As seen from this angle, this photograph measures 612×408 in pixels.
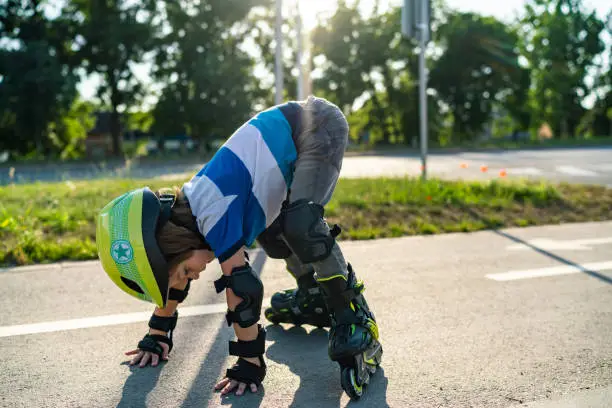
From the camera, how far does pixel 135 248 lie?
2104 millimetres

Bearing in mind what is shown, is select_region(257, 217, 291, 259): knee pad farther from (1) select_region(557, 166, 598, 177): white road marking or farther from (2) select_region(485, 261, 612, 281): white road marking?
(1) select_region(557, 166, 598, 177): white road marking

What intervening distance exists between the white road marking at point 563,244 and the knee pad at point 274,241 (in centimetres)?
272

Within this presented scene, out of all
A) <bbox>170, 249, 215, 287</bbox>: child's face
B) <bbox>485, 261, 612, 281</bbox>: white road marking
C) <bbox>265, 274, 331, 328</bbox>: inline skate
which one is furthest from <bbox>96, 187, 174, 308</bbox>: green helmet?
<bbox>485, 261, 612, 281</bbox>: white road marking

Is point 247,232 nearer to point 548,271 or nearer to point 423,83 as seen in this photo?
point 548,271

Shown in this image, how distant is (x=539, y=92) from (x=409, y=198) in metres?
37.6

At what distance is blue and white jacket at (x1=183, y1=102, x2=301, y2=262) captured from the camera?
2227 millimetres

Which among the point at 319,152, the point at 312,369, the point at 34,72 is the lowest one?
the point at 312,369

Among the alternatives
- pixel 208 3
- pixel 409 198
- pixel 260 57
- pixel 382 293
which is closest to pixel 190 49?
pixel 208 3

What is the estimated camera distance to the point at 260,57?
99.6 feet

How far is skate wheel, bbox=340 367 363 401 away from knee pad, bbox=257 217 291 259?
0.74 meters

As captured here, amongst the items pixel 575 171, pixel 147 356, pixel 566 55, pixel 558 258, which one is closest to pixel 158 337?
pixel 147 356

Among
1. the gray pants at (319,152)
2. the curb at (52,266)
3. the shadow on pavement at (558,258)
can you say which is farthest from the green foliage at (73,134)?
the gray pants at (319,152)

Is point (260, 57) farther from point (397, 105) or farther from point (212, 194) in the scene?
point (212, 194)

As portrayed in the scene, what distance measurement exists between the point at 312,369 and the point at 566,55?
40639 mm
